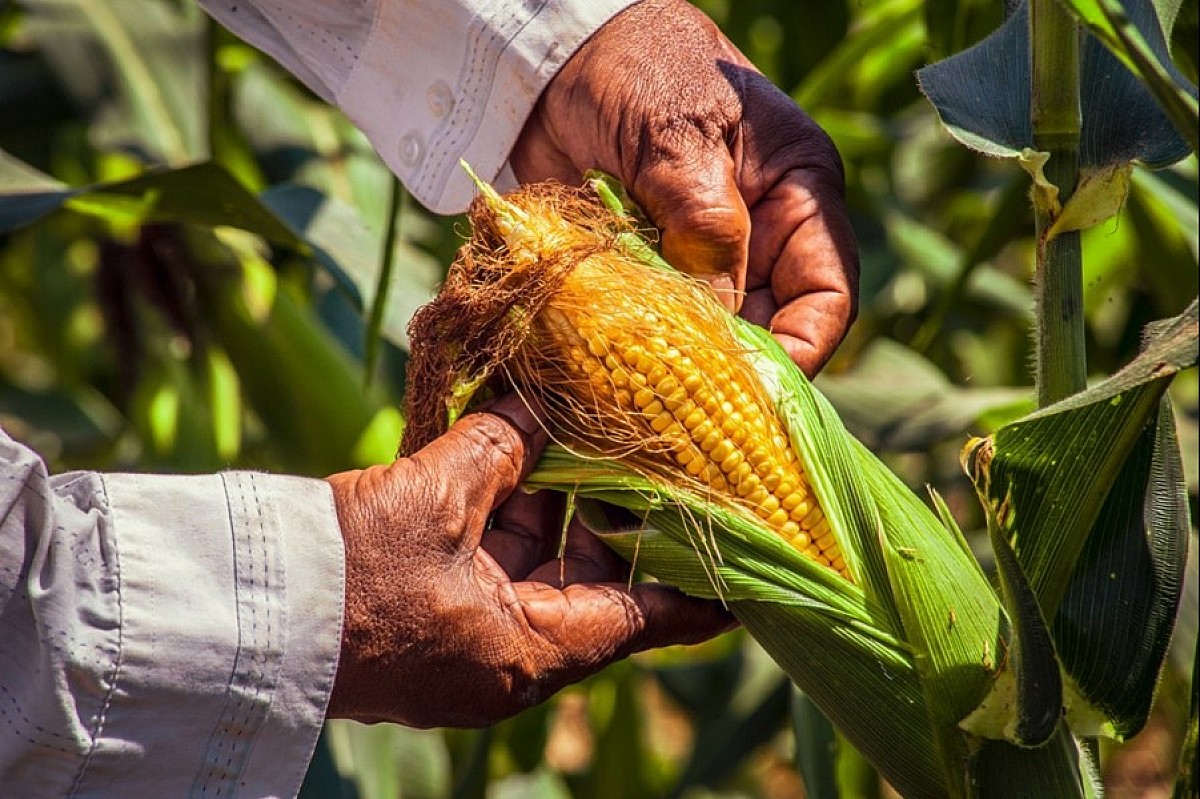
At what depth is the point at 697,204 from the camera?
1.34 m

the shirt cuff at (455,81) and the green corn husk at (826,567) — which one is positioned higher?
the shirt cuff at (455,81)

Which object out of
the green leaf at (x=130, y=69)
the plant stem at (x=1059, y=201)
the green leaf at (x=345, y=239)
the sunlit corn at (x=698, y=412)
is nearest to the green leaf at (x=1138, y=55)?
the plant stem at (x=1059, y=201)

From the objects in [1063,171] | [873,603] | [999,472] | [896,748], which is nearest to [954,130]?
[1063,171]

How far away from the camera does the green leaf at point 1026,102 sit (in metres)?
1.18

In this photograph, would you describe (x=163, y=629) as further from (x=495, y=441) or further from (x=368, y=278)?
(x=368, y=278)

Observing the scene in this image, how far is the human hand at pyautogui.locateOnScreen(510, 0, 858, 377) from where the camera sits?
1365 mm

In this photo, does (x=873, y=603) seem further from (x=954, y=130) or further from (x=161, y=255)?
(x=161, y=255)

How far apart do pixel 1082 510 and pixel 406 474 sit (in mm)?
→ 551

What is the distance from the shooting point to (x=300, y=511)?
1.09 metres

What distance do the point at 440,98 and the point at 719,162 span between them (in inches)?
18.4

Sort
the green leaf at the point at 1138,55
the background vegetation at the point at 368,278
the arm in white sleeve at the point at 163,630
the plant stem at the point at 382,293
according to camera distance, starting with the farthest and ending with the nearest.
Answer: the background vegetation at the point at 368,278 → the plant stem at the point at 382,293 → the arm in white sleeve at the point at 163,630 → the green leaf at the point at 1138,55

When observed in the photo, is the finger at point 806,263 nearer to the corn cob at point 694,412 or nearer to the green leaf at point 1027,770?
the corn cob at point 694,412

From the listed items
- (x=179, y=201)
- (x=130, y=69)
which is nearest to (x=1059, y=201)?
(x=179, y=201)

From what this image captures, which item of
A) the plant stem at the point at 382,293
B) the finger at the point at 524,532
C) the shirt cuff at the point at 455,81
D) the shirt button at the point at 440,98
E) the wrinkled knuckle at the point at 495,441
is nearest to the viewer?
the wrinkled knuckle at the point at 495,441
